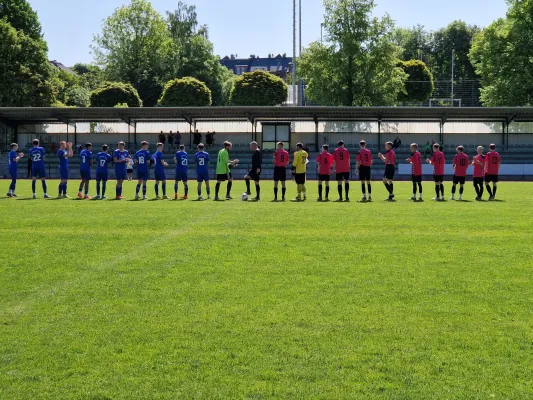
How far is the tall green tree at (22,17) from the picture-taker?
6506 centimetres

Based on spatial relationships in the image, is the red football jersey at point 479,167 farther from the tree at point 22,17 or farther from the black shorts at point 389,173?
the tree at point 22,17

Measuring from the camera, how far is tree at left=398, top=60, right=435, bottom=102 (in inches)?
3369

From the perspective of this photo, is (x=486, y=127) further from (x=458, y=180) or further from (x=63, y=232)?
(x=63, y=232)

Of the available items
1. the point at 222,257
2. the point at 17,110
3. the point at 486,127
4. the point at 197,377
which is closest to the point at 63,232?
the point at 222,257

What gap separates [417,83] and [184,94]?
96.3ft

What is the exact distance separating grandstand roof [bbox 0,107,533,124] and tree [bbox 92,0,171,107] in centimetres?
3788

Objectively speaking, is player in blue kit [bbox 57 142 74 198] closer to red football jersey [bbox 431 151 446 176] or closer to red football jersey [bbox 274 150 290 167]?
red football jersey [bbox 274 150 290 167]

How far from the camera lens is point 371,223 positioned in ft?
50.3

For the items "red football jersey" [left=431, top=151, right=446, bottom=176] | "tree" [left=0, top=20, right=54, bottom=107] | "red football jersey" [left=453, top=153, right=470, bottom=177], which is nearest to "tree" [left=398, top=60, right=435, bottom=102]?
"tree" [left=0, top=20, right=54, bottom=107]

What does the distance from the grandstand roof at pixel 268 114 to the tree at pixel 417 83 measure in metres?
33.1

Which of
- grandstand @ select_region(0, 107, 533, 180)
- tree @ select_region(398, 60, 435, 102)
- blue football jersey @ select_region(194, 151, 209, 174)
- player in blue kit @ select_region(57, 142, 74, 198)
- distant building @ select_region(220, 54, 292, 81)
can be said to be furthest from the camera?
distant building @ select_region(220, 54, 292, 81)

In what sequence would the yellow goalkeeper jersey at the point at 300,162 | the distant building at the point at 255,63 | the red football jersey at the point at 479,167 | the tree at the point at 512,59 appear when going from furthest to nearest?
1. the distant building at the point at 255,63
2. the tree at the point at 512,59
3. the red football jersey at the point at 479,167
4. the yellow goalkeeper jersey at the point at 300,162

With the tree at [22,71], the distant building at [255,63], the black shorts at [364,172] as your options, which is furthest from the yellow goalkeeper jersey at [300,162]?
the distant building at [255,63]

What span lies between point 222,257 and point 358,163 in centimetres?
1314
